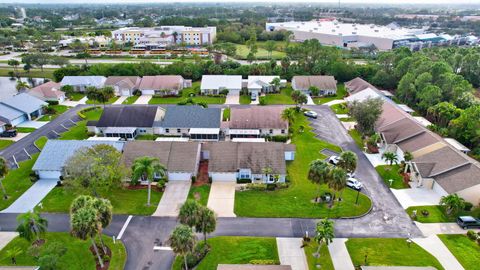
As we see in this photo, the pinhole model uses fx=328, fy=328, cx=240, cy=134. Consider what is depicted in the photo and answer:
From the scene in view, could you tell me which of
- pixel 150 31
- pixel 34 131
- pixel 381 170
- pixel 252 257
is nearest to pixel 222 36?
pixel 150 31

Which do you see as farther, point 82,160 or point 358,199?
point 358,199

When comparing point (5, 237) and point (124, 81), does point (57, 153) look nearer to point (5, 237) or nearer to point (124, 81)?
point (5, 237)

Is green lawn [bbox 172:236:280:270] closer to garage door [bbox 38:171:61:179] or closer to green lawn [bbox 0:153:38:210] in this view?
garage door [bbox 38:171:61:179]

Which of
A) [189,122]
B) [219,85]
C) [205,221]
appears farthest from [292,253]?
[219,85]

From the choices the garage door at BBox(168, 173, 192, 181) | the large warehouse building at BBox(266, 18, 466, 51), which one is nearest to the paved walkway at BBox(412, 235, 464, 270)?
the garage door at BBox(168, 173, 192, 181)

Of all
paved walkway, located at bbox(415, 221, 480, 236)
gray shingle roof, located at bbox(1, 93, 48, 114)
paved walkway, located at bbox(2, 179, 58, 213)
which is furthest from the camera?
gray shingle roof, located at bbox(1, 93, 48, 114)

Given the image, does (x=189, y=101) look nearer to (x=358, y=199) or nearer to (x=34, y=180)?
(x=34, y=180)

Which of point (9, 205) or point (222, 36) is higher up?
point (222, 36)
